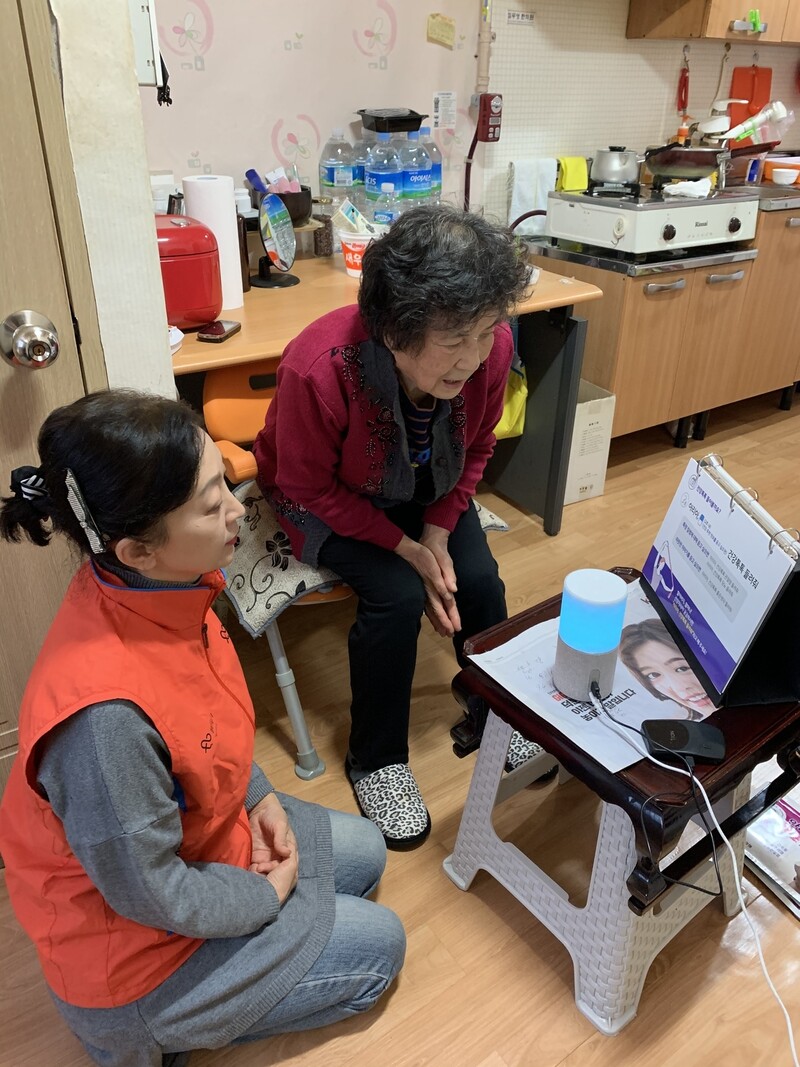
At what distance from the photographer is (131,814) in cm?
85

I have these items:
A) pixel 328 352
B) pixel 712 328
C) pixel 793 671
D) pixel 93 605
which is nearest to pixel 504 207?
pixel 712 328

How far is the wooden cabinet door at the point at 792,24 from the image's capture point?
9.51ft

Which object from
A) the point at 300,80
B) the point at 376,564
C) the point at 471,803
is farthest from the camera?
the point at 300,80

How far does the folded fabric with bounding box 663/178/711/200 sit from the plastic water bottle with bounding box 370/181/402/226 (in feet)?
3.30

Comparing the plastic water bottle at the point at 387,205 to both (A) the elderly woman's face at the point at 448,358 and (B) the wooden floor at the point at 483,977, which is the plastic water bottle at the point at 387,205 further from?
(B) the wooden floor at the point at 483,977

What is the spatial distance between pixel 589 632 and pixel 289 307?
1.15 metres

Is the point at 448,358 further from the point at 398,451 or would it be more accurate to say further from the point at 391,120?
the point at 391,120

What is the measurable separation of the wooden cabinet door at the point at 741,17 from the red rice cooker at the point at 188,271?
2.02m

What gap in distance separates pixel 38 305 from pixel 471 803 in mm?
1026

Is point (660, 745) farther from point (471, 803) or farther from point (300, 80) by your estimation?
point (300, 80)

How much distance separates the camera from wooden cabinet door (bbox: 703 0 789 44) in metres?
2.69

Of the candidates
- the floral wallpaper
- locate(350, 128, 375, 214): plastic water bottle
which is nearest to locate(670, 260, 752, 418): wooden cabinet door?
the floral wallpaper

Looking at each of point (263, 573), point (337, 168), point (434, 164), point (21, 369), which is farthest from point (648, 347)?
point (21, 369)

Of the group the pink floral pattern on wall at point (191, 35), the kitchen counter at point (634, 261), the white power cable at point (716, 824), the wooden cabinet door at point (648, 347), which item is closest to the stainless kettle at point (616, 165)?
the kitchen counter at point (634, 261)
